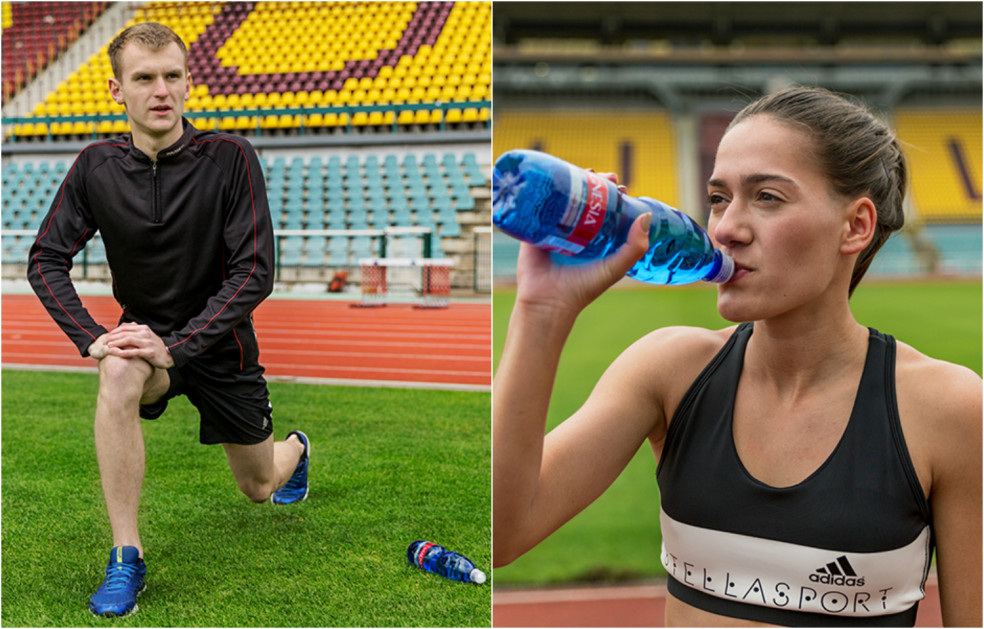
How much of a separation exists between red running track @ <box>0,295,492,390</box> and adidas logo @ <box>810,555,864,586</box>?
321 cm

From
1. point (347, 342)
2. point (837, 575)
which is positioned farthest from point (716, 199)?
point (347, 342)

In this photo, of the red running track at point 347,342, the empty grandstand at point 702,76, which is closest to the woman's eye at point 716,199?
the red running track at point 347,342

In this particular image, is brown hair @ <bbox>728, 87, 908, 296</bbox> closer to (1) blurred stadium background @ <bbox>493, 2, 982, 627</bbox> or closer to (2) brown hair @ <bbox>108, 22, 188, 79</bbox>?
(2) brown hair @ <bbox>108, 22, 188, 79</bbox>

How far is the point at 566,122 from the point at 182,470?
20.6 m

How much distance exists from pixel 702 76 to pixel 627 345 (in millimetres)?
→ 15192

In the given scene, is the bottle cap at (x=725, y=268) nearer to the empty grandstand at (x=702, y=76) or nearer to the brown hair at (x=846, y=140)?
the brown hair at (x=846, y=140)

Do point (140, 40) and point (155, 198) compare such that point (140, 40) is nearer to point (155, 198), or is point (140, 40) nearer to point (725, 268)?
point (155, 198)

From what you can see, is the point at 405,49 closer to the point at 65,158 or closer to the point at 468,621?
the point at 65,158

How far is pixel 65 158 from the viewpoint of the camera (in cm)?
424

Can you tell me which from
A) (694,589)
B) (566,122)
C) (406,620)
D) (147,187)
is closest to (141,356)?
(147,187)

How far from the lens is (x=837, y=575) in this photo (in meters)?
1.07

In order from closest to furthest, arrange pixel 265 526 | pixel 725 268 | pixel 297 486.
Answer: pixel 725 268
pixel 265 526
pixel 297 486

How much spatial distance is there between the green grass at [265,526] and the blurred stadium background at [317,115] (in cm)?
138

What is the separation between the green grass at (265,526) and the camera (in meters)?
2.00
